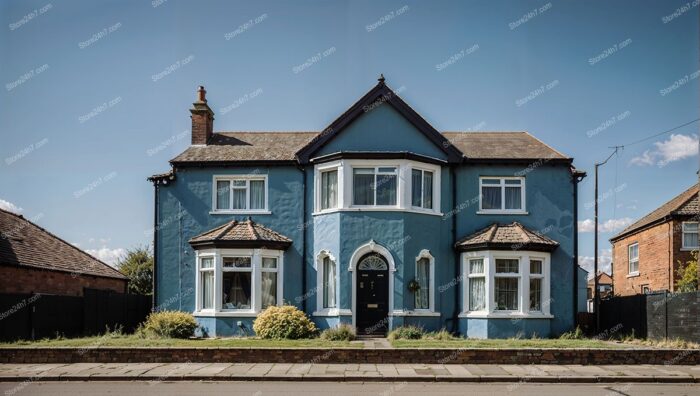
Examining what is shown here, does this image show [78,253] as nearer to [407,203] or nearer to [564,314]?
[407,203]

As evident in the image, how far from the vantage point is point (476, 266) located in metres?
24.2

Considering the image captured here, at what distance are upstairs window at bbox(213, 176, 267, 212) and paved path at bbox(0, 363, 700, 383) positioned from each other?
9.22 m

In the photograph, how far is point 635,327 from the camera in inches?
911

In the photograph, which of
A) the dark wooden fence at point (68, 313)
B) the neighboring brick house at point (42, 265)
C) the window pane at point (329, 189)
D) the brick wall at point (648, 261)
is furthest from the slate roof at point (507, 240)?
the neighboring brick house at point (42, 265)

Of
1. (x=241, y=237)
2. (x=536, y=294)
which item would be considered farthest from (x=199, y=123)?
(x=536, y=294)

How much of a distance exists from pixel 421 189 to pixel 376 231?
224 centimetres

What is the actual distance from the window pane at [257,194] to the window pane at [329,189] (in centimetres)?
241

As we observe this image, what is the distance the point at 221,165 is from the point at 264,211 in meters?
2.34

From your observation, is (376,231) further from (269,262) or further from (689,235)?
(689,235)

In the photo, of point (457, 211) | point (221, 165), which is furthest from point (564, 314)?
point (221, 165)

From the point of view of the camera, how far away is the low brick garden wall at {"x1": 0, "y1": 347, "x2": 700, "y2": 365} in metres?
17.1

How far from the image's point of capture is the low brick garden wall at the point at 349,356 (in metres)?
17.1

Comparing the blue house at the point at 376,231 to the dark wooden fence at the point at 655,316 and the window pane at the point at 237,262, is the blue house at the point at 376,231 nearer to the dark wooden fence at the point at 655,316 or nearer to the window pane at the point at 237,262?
the window pane at the point at 237,262

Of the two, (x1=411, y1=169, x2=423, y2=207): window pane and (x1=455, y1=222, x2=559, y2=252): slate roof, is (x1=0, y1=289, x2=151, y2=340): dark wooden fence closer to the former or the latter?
(x1=411, y1=169, x2=423, y2=207): window pane
